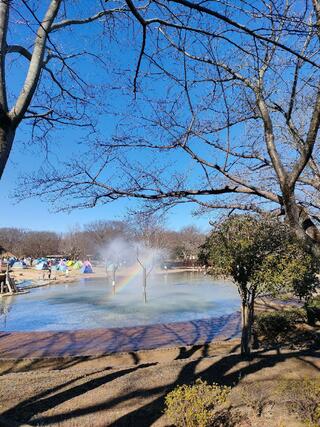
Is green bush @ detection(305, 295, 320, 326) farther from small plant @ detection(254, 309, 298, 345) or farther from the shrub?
the shrub

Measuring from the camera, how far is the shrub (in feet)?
13.1

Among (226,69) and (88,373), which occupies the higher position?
(226,69)

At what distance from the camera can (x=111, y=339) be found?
460 inches

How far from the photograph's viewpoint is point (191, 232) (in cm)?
8056

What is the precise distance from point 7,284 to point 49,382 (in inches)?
930

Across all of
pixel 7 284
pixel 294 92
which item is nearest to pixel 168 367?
pixel 294 92

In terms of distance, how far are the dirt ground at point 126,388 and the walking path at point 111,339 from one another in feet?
11.3

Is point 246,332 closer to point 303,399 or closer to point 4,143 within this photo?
point 303,399

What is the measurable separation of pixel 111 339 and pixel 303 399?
8.04m

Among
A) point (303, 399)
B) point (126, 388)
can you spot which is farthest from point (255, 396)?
point (126, 388)

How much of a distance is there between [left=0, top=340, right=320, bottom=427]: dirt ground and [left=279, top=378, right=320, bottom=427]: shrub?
0.45 ft

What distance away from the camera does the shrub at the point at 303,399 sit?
399 cm

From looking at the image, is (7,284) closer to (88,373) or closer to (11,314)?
(11,314)

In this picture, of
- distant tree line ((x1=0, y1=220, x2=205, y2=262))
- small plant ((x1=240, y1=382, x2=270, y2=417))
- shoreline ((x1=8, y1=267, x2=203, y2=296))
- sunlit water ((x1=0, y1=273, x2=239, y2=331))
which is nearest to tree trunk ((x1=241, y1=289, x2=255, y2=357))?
small plant ((x1=240, y1=382, x2=270, y2=417))
